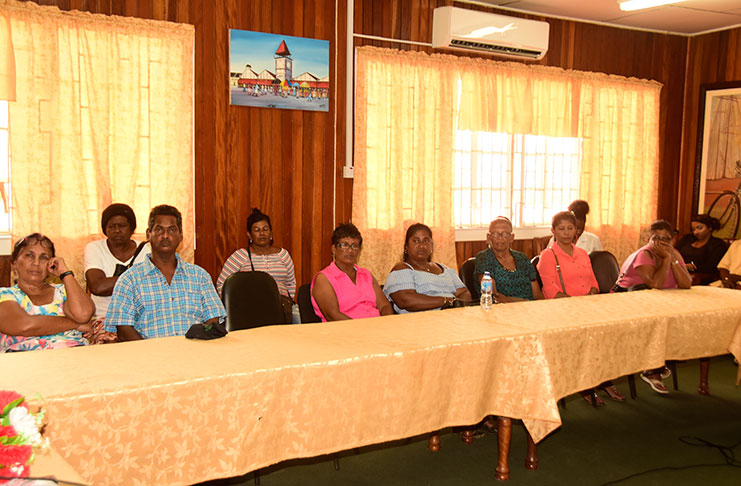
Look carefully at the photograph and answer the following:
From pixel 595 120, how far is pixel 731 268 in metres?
1.96

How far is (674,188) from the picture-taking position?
Result: 7.32 metres

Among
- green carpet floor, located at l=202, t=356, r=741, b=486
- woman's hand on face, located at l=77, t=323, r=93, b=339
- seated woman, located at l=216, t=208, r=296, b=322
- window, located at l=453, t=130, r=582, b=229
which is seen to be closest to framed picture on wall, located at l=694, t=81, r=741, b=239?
window, located at l=453, t=130, r=582, b=229

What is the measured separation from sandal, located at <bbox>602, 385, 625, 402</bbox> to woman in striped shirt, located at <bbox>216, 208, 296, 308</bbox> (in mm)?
2263

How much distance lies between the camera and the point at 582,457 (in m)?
3.38

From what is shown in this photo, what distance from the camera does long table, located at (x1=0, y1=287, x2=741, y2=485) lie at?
203 cm

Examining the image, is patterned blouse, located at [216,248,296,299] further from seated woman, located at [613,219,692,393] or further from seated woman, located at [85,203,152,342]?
seated woman, located at [613,219,692,393]

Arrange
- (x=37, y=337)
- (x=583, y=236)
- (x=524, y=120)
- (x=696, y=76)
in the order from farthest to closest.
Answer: (x=696, y=76) → (x=524, y=120) → (x=583, y=236) → (x=37, y=337)

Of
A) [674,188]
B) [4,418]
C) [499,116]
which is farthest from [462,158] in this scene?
[4,418]

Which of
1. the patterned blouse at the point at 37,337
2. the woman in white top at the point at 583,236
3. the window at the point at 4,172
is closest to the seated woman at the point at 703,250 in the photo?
the woman in white top at the point at 583,236

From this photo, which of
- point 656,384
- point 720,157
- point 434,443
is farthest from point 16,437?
point 720,157

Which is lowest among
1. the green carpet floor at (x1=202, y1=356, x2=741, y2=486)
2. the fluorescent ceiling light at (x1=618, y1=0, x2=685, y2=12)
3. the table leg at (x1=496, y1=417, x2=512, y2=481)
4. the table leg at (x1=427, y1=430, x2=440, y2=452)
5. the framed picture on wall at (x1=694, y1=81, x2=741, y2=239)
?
the green carpet floor at (x1=202, y1=356, x2=741, y2=486)

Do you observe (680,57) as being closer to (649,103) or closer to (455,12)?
(649,103)

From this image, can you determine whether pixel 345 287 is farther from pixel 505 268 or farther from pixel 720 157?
pixel 720 157

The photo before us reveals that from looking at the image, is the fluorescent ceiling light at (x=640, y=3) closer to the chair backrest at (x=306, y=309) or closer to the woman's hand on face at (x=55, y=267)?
the chair backrest at (x=306, y=309)
